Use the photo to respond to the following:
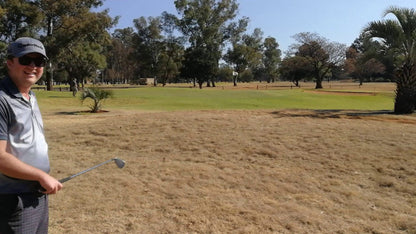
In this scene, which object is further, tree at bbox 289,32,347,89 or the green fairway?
tree at bbox 289,32,347,89

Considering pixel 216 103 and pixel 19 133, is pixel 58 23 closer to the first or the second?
pixel 216 103

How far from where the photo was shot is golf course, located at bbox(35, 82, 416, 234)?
4.95m

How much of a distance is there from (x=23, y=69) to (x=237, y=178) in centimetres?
507

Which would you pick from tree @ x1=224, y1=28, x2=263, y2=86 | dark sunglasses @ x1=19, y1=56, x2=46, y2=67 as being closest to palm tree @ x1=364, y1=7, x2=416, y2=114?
dark sunglasses @ x1=19, y1=56, x2=46, y2=67

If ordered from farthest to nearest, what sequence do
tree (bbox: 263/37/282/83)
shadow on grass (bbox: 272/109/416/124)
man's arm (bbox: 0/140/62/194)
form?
tree (bbox: 263/37/282/83) → shadow on grass (bbox: 272/109/416/124) → man's arm (bbox: 0/140/62/194)

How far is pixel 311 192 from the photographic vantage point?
6.25 m

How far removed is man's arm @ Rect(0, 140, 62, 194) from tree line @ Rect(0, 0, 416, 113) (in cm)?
1803

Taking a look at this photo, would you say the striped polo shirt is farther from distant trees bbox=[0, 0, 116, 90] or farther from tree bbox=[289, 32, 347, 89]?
tree bbox=[289, 32, 347, 89]

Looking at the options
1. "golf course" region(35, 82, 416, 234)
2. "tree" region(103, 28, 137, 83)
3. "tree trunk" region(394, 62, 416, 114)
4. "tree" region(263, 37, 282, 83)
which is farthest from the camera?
"tree" region(263, 37, 282, 83)

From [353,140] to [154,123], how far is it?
5828 millimetres

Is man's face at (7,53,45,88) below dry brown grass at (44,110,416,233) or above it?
above

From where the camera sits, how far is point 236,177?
23.1 ft

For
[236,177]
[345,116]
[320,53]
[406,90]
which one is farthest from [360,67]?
[236,177]

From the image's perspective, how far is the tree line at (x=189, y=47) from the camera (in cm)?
1834
